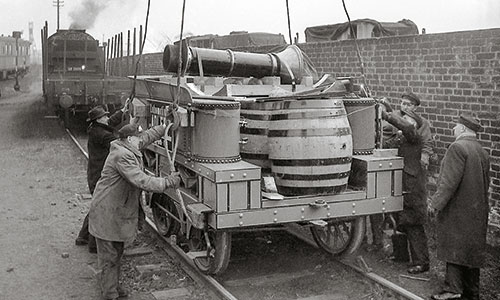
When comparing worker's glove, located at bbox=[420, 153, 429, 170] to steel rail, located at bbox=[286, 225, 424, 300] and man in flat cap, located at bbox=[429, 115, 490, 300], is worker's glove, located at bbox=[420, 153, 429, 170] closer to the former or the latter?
man in flat cap, located at bbox=[429, 115, 490, 300]

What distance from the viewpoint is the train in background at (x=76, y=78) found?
16.3 meters

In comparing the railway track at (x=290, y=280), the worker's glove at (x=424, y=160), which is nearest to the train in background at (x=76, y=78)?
the railway track at (x=290, y=280)

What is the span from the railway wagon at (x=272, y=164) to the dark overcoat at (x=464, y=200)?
720mm

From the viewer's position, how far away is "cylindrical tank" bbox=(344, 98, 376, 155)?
6141mm

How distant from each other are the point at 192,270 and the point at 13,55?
3609 centimetres

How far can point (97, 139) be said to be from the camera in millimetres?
7035

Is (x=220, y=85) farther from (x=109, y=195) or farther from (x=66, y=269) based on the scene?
(x=66, y=269)

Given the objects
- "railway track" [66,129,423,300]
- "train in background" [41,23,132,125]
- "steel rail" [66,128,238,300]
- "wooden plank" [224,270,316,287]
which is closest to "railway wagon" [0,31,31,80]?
"train in background" [41,23,132,125]

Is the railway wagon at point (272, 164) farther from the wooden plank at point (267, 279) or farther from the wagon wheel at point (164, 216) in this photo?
the wagon wheel at point (164, 216)

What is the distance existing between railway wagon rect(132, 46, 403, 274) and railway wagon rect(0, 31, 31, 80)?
3180cm

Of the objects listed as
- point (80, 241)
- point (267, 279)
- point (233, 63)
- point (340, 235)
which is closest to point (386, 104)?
point (340, 235)

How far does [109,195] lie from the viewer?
547 cm

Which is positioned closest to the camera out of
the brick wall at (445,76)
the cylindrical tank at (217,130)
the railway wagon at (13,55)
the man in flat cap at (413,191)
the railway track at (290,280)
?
the cylindrical tank at (217,130)

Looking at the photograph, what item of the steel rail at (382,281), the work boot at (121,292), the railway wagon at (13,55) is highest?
the railway wagon at (13,55)
